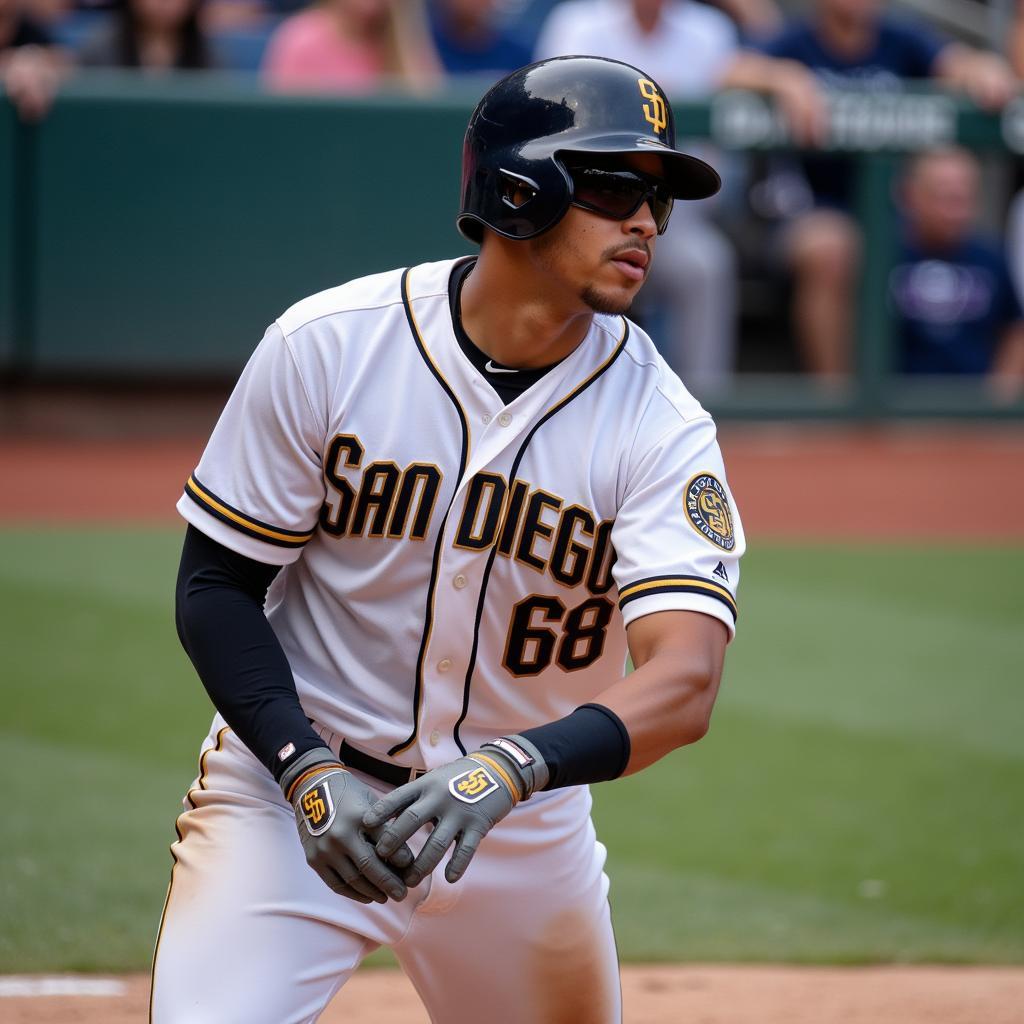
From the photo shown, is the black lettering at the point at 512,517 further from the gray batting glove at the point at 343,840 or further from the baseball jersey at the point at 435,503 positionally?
the gray batting glove at the point at 343,840

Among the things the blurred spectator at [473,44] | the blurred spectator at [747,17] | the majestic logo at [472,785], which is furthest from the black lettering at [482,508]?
the blurred spectator at [747,17]

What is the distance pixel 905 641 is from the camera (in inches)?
251

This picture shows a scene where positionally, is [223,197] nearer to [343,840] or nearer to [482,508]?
[482,508]

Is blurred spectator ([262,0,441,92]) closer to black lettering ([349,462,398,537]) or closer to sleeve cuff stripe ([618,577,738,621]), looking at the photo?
black lettering ([349,462,398,537])

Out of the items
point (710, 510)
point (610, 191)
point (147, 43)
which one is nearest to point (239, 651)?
point (710, 510)

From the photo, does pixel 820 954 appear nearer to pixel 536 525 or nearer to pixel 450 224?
pixel 536 525

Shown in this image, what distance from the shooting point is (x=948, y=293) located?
32.1 feet

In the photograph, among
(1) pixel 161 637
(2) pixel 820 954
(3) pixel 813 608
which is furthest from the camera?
(3) pixel 813 608

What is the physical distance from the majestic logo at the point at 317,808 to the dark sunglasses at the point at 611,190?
89 centimetres

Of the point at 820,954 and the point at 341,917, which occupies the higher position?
the point at 341,917

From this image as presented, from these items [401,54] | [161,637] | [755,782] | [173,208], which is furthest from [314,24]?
[755,782]

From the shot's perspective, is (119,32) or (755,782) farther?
(119,32)

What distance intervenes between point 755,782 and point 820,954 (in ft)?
3.50

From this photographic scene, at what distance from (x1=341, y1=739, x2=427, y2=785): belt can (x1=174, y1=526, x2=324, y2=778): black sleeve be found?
0.20 m
